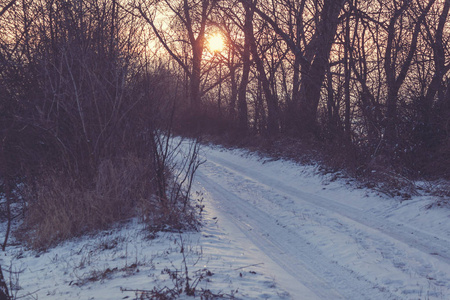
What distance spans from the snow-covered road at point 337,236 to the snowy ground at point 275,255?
0.05 feet

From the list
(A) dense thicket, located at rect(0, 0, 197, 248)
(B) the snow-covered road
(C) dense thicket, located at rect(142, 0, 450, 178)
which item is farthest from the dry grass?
(C) dense thicket, located at rect(142, 0, 450, 178)

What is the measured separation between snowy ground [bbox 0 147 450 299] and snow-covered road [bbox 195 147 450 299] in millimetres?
16

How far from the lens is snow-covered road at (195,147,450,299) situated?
4.89 metres

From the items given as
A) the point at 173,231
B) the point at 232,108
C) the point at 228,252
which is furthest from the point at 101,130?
the point at 232,108

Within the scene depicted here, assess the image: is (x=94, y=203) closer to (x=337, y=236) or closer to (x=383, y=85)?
(x=337, y=236)

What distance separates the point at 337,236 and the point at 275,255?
133 centimetres

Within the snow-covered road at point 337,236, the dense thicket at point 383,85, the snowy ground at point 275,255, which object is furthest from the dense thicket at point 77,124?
the dense thicket at point 383,85

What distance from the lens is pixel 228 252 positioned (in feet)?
19.2

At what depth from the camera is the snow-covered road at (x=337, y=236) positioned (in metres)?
4.89

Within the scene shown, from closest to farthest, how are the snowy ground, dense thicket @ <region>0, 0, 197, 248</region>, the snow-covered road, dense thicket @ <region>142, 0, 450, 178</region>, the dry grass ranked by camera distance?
1. the snowy ground
2. the snow-covered road
3. the dry grass
4. dense thicket @ <region>0, 0, 197, 248</region>
5. dense thicket @ <region>142, 0, 450, 178</region>

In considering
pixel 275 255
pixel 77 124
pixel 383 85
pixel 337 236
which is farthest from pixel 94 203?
pixel 383 85

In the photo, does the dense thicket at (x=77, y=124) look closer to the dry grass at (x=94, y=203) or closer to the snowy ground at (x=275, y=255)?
the dry grass at (x=94, y=203)

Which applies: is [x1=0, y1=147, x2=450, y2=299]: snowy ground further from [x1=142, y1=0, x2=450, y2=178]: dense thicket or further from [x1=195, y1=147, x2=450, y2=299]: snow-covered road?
[x1=142, y1=0, x2=450, y2=178]: dense thicket

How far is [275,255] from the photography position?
6008mm
